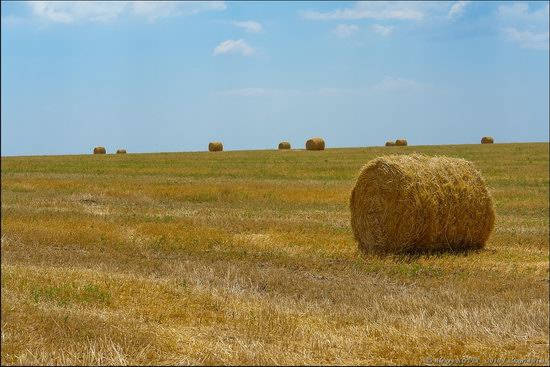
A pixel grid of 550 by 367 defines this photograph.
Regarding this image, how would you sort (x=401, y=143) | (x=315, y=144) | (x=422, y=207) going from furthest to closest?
(x=401, y=143) < (x=315, y=144) < (x=422, y=207)

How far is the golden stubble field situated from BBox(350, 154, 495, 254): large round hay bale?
0.65m

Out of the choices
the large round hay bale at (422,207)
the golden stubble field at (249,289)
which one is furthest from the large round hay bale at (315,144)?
the large round hay bale at (422,207)

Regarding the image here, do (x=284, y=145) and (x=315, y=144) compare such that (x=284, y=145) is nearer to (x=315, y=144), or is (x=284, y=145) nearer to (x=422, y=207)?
(x=315, y=144)

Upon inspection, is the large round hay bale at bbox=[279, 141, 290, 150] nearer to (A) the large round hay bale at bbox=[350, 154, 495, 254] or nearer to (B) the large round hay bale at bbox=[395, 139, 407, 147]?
(B) the large round hay bale at bbox=[395, 139, 407, 147]

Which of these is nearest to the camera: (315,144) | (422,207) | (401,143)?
(422,207)

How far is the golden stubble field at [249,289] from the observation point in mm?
6258

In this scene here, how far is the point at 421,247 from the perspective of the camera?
48.1ft

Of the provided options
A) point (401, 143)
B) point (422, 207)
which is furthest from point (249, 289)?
point (401, 143)

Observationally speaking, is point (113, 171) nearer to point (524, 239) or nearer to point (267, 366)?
point (524, 239)

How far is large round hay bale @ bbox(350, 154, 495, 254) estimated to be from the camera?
14.5 metres

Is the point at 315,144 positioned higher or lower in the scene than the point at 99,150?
higher

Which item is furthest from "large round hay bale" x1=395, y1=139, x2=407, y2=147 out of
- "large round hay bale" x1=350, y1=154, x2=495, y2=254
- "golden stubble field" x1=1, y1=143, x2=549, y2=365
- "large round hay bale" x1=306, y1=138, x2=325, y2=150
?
"large round hay bale" x1=350, y1=154, x2=495, y2=254

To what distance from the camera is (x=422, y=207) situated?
14430mm

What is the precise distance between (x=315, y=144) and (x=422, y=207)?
44118mm
